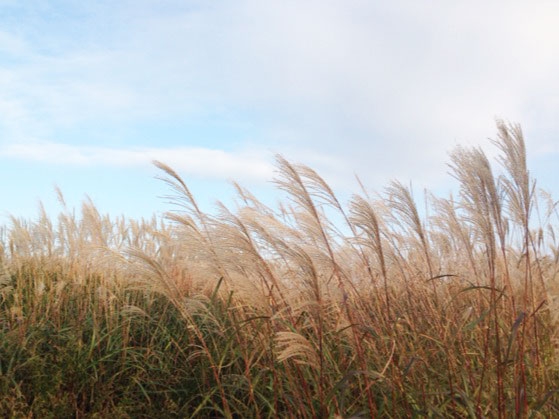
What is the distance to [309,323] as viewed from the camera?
4.02 metres

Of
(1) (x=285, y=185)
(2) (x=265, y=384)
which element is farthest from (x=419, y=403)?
(1) (x=285, y=185)

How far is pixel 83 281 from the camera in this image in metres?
5.76

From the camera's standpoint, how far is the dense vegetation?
2.88 metres

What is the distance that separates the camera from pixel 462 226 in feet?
13.6

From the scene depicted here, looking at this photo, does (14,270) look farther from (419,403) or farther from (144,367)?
(419,403)

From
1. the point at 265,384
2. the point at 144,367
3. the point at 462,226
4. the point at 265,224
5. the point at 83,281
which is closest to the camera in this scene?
the point at 265,224

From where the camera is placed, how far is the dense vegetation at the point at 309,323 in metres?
2.88

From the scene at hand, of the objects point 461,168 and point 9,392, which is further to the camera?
point 9,392

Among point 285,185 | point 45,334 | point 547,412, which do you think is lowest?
point 547,412

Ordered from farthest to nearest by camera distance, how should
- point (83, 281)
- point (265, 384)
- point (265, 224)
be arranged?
point (83, 281), point (265, 384), point (265, 224)

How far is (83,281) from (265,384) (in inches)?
110

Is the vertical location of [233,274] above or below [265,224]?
below

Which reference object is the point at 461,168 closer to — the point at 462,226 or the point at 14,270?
the point at 462,226

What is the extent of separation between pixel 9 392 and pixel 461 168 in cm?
344
